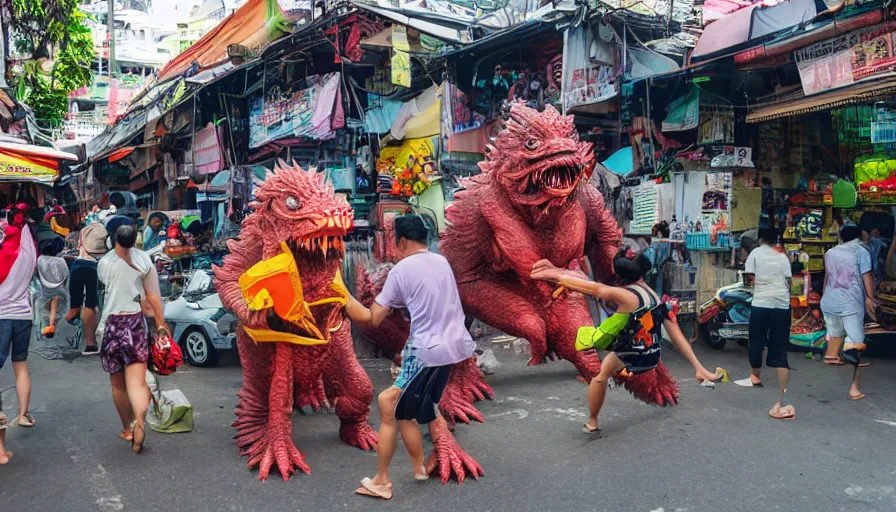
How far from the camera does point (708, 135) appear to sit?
8.70 m

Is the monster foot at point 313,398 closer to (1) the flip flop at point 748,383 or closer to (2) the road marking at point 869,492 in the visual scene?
(2) the road marking at point 869,492

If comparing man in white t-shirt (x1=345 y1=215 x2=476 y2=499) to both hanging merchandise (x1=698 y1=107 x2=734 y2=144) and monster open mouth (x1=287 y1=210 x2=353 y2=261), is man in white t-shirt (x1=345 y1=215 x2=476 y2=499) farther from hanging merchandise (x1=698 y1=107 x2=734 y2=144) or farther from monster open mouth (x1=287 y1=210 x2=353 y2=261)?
hanging merchandise (x1=698 y1=107 x2=734 y2=144)

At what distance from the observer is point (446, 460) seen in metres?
4.27

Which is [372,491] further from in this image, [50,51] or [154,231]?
[50,51]

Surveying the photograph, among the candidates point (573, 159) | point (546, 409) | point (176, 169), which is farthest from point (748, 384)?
point (176, 169)

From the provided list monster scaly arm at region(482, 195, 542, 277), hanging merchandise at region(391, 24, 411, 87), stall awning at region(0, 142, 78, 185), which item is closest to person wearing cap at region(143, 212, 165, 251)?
stall awning at region(0, 142, 78, 185)

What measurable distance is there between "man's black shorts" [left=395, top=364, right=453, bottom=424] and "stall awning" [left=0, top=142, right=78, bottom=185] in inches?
250

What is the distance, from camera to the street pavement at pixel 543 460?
3.97 m

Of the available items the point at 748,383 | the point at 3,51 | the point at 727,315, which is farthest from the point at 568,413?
the point at 3,51

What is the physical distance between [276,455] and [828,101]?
6007 millimetres

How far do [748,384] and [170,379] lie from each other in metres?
5.68

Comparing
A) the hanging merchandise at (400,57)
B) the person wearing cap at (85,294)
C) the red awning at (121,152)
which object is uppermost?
the hanging merchandise at (400,57)

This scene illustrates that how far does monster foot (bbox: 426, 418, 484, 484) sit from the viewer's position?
4.26m

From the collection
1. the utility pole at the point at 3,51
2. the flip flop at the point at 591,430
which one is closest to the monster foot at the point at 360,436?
the flip flop at the point at 591,430
